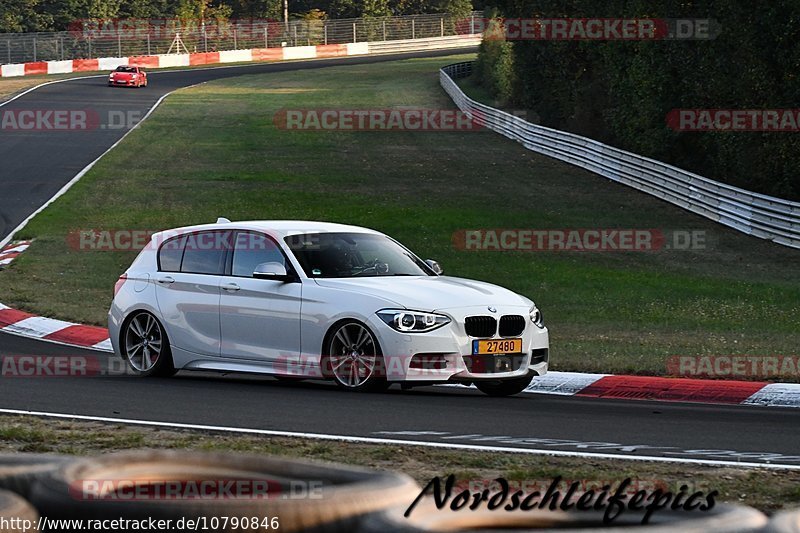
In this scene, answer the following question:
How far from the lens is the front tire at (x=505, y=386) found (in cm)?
1179

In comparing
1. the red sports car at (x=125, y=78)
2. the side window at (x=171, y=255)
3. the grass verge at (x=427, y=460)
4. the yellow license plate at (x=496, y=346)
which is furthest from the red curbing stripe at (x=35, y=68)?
the grass verge at (x=427, y=460)

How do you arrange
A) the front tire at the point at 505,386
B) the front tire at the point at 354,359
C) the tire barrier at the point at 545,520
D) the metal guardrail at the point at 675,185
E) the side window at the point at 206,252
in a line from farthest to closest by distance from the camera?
the metal guardrail at the point at 675,185
the side window at the point at 206,252
the front tire at the point at 505,386
the front tire at the point at 354,359
the tire barrier at the point at 545,520

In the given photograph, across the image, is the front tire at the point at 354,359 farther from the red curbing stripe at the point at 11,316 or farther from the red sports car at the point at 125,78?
the red sports car at the point at 125,78

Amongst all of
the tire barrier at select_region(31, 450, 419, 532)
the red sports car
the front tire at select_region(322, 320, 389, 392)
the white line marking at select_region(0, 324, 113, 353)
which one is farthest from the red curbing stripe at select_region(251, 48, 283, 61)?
the tire barrier at select_region(31, 450, 419, 532)

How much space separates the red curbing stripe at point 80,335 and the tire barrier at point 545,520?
1094 cm

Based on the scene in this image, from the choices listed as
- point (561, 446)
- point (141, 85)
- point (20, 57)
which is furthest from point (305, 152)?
point (20, 57)

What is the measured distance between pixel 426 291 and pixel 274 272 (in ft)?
4.52

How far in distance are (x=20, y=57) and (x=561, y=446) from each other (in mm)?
75505

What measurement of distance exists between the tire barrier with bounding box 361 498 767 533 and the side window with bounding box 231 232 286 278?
779cm

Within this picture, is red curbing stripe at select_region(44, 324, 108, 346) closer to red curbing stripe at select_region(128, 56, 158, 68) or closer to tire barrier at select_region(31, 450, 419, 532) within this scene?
tire barrier at select_region(31, 450, 419, 532)

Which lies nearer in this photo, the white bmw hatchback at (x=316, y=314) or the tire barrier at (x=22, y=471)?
the tire barrier at (x=22, y=471)

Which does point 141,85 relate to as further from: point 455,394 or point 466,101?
point 455,394

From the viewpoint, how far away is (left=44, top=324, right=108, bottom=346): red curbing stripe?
49.6 feet

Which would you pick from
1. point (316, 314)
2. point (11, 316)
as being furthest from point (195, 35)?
point (316, 314)
